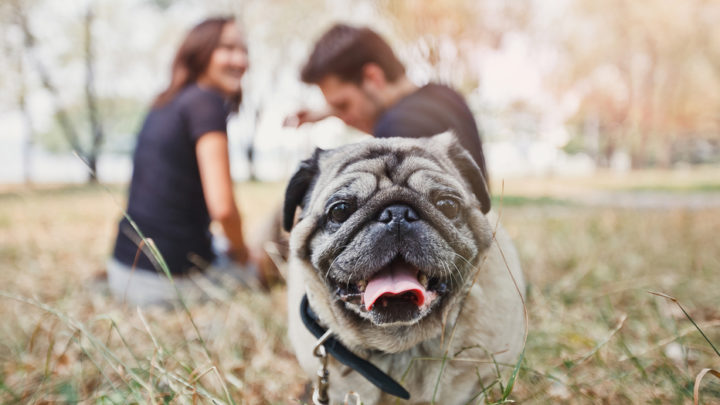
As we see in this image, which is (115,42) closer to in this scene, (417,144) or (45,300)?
(45,300)

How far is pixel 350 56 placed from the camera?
325 cm

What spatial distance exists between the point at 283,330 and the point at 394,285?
1.57m

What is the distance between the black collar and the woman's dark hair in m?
2.67

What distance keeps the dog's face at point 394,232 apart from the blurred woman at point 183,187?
183 centimetres

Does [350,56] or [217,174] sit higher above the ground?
[350,56]

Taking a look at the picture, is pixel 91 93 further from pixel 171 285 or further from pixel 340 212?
pixel 340 212

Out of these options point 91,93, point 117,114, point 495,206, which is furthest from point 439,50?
point 117,114

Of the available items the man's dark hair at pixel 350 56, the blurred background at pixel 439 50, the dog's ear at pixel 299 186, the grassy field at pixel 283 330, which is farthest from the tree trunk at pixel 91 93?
the dog's ear at pixel 299 186

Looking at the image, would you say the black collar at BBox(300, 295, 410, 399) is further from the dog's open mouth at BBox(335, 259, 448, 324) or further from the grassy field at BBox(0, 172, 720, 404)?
the grassy field at BBox(0, 172, 720, 404)

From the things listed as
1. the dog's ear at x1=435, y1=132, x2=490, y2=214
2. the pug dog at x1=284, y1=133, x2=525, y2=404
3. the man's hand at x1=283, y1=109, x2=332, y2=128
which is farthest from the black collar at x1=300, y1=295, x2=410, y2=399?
the man's hand at x1=283, y1=109, x2=332, y2=128

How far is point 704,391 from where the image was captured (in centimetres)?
167

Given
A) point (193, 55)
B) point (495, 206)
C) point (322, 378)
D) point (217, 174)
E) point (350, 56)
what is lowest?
point (495, 206)

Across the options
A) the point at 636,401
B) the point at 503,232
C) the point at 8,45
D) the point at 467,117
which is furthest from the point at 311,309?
the point at 8,45

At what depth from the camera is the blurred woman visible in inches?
130
